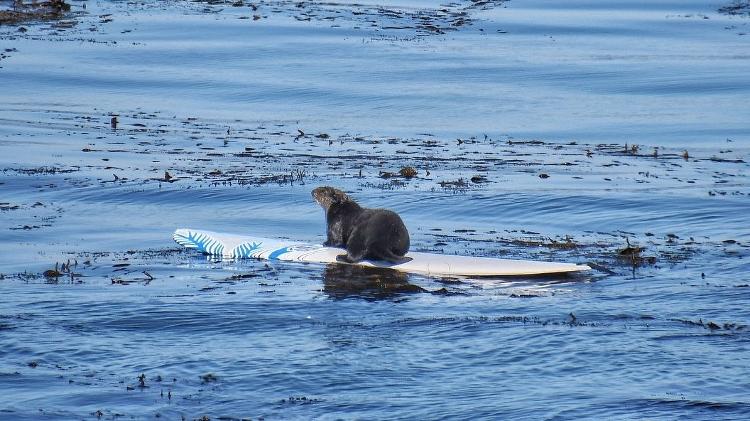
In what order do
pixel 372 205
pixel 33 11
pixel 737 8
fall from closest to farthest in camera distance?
pixel 372 205 < pixel 33 11 < pixel 737 8

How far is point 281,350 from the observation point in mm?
9906

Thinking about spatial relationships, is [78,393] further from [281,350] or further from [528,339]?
[528,339]

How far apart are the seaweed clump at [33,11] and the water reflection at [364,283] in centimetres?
2266

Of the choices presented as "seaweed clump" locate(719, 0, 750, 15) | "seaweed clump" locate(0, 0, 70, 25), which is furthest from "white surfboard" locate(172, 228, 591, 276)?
"seaweed clump" locate(719, 0, 750, 15)

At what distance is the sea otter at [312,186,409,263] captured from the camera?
42.6 ft

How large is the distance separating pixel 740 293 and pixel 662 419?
3.35 meters

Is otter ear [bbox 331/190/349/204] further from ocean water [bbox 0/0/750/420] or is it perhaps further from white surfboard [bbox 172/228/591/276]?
ocean water [bbox 0/0/750/420]

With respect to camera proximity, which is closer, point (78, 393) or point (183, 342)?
point (78, 393)

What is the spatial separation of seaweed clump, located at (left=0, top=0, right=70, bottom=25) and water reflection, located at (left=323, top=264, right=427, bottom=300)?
74.3 feet

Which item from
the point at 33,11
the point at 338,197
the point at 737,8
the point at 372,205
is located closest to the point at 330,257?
the point at 338,197

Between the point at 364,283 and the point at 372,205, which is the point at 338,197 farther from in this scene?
the point at 372,205

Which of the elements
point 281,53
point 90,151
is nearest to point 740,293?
point 90,151

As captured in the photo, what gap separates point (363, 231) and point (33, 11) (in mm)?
23682

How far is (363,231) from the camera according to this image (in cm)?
1320
